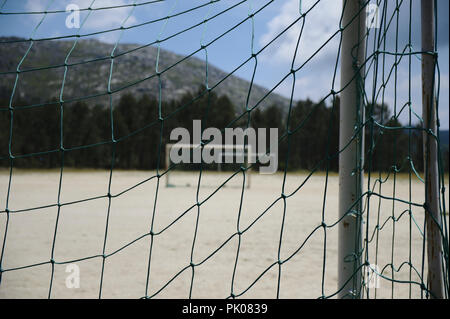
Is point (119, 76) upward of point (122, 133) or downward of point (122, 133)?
upward

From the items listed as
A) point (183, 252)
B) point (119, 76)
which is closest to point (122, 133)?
point (183, 252)

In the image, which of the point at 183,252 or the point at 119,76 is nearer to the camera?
the point at 183,252

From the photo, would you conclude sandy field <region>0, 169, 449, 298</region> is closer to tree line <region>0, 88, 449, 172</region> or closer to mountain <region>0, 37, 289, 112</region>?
tree line <region>0, 88, 449, 172</region>

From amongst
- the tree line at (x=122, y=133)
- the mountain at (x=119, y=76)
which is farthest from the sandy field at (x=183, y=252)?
the mountain at (x=119, y=76)

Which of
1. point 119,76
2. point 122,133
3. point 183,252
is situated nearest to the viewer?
point 183,252

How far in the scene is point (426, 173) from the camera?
1.03 meters

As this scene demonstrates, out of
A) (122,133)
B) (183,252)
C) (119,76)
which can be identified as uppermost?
(119,76)

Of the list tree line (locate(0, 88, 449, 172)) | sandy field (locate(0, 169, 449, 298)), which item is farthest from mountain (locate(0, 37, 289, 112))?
sandy field (locate(0, 169, 449, 298))

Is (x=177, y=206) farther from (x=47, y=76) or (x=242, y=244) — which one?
(x=47, y=76)

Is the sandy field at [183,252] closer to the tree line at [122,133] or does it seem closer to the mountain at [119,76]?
the tree line at [122,133]

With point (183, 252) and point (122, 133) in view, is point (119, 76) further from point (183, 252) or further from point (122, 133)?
point (183, 252)

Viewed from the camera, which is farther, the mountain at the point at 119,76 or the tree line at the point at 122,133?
the mountain at the point at 119,76

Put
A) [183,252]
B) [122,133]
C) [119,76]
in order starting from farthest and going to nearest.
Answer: [119,76]
[122,133]
[183,252]

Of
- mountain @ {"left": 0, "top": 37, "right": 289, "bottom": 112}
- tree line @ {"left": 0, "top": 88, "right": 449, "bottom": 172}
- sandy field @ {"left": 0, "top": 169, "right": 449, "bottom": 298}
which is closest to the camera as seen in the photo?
sandy field @ {"left": 0, "top": 169, "right": 449, "bottom": 298}
